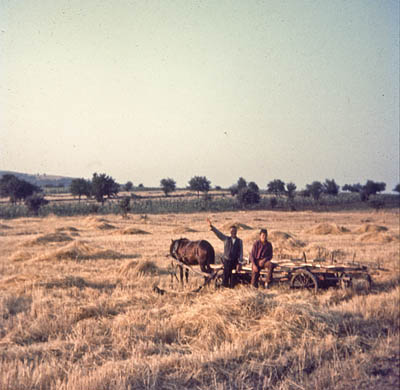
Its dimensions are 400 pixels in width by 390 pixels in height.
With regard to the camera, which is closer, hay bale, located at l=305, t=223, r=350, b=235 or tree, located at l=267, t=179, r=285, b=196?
hay bale, located at l=305, t=223, r=350, b=235

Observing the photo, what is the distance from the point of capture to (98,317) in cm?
712

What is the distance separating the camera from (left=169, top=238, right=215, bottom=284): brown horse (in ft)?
33.5

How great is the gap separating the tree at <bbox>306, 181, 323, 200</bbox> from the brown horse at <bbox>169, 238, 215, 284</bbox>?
233 ft

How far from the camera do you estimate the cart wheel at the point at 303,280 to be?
29.4 feet

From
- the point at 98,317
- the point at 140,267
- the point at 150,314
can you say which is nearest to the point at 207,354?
the point at 150,314

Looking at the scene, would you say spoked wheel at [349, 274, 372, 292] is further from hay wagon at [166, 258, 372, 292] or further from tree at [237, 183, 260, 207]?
tree at [237, 183, 260, 207]

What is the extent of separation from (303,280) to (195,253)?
9.52 feet

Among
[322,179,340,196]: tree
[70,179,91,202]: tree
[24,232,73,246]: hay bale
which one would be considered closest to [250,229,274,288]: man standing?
[24,232,73,246]: hay bale

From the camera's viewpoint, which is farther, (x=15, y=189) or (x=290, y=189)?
(x=290, y=189)

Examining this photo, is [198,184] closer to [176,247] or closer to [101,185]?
[101,185]

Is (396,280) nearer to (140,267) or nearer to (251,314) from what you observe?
(251,314)

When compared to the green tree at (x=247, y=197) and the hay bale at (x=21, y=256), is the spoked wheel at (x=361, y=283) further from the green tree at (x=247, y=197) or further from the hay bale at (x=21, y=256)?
the green tree at (x=247, y=197)

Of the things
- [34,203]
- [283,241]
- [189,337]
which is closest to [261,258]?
[189,337]

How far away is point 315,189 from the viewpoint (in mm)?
79875
